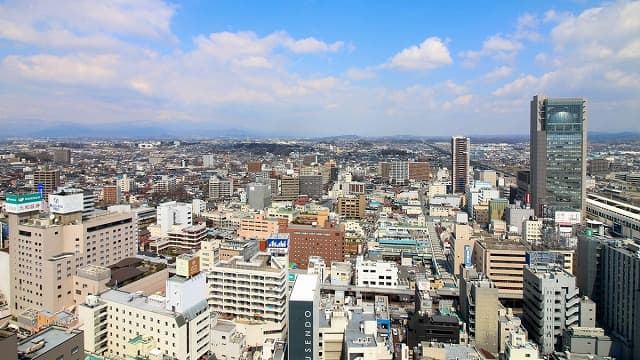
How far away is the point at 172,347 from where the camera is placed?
313 inches

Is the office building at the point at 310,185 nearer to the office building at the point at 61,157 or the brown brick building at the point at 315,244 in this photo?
the brown brick building at the point at 315,244

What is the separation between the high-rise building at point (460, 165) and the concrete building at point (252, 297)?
25.8 metres

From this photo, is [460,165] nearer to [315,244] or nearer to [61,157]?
[315,244]

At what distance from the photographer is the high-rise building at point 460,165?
3400 cm

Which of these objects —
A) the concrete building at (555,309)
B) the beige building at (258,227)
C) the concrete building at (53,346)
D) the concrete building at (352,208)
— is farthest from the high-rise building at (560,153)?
the concrete building at (53,346)

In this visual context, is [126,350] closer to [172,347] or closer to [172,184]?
[172,347]

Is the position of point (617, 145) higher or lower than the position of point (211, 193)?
higher

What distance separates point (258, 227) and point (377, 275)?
5987 mm

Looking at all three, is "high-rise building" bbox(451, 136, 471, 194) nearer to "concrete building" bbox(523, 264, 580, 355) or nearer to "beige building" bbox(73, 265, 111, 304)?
"concrete building" bbox(523, 264, 580, 355)

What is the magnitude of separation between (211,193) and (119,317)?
22014 millimetres

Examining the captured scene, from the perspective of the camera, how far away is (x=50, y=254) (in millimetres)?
11117

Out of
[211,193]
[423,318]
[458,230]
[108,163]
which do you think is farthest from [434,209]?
[108,163]

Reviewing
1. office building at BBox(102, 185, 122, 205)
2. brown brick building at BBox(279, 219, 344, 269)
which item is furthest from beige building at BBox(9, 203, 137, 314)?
office building at BBox(102, 185, 122, 205)

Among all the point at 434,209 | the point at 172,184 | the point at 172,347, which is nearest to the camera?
the point at 172,347
